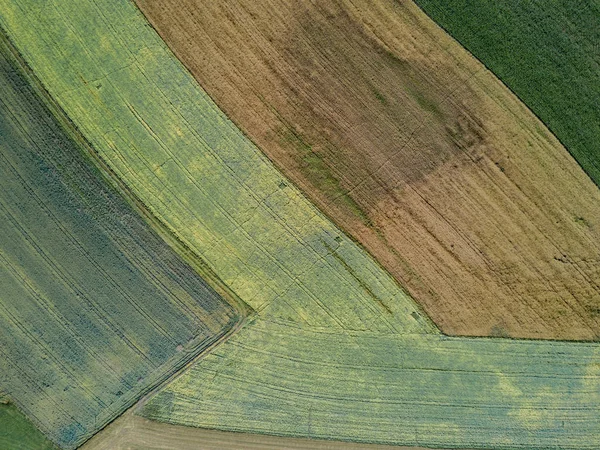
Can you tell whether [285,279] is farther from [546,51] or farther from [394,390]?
[546,51]

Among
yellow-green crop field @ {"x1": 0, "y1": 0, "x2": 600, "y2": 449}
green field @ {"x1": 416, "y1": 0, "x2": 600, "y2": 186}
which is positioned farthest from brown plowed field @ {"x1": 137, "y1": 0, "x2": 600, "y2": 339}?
yellow-green crop field @ {"x1": 0, "y1": 0, "x2": 600, "y2": 449}

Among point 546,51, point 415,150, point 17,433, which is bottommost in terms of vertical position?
point 546,51

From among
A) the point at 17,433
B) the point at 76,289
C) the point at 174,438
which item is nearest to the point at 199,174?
the point at 76,289

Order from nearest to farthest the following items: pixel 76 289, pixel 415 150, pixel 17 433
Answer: pixel 17 433 → pixel 76 289 → pixel 415 150

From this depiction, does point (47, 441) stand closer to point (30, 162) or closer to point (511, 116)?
point (30, 162)

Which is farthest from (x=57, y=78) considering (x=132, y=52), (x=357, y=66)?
(x=357, y=66)
